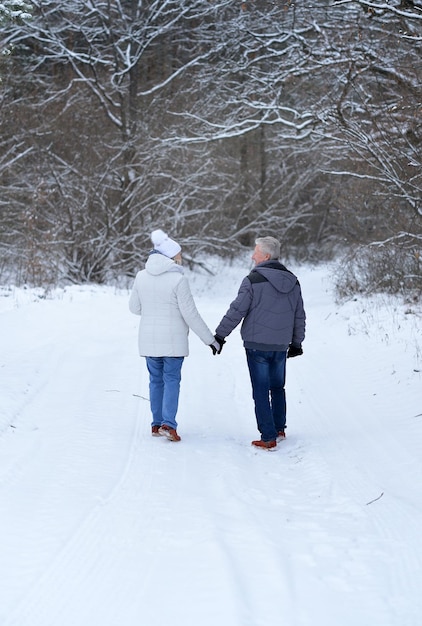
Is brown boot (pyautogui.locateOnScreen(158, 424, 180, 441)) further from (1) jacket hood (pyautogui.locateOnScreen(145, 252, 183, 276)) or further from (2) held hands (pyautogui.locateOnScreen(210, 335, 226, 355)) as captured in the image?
(1) jacket hood (pyautogui.locateOnScreen(145, 252, 183, 276))

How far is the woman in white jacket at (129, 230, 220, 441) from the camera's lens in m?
6.50

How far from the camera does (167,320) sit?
6.52m

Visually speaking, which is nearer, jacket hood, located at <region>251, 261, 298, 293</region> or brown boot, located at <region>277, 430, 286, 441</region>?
jacket hood, located at <region>251, 261, 298, 293</region>

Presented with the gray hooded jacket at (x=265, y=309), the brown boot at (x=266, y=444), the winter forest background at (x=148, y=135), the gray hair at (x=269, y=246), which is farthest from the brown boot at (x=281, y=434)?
the winter forest background at (x=148, y=135)

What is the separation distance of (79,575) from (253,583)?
35.1 inches

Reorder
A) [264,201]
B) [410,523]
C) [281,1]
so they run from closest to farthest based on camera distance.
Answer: [410,523] < [281,1] < [264,201]

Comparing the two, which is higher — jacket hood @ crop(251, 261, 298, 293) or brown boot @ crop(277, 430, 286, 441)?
jacket hood @ crop(251, 261, 298, 293)

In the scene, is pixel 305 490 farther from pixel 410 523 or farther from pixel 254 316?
pixel 254 316

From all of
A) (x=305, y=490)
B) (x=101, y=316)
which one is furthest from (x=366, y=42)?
(x=305, y=490)

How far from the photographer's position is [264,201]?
26.6 meters

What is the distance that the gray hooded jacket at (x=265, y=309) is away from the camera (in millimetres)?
6430

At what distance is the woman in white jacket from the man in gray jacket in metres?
0.33

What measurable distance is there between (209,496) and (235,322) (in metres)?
1.87

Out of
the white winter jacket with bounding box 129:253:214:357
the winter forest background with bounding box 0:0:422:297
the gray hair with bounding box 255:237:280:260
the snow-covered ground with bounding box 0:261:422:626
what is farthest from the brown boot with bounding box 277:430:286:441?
the winter forest background with bounding box 0:0:422:297
